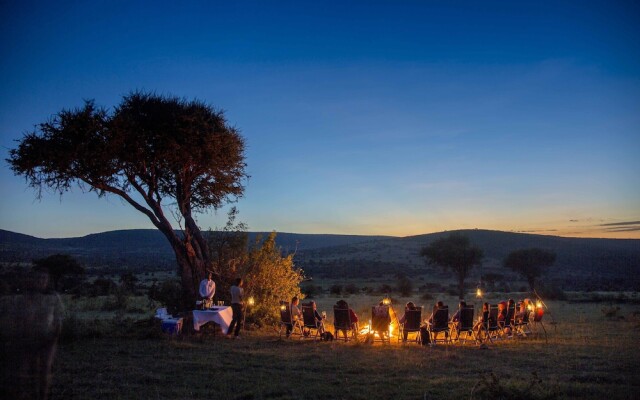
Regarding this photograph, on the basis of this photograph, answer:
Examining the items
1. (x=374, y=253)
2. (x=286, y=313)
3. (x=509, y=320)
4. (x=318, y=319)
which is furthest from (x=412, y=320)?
(x=374, y=253)

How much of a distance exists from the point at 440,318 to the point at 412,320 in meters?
0.74

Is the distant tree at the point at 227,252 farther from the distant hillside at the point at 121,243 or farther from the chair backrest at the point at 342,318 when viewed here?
the distant hillside at the point at 121,243

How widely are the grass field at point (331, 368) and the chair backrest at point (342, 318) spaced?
0.64 metres

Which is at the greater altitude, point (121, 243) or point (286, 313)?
point (121, 243)

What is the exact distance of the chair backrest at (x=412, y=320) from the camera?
13.1 m

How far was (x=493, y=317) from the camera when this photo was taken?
13633 millimetres

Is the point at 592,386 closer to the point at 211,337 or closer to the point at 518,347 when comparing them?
the point at 518,347

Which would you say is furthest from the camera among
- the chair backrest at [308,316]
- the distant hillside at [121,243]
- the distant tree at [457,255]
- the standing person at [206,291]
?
the distant hillside at [121,243]

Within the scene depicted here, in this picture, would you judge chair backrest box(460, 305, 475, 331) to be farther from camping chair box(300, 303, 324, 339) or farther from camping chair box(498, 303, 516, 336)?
camping chair box(300, 303, 324, 339)

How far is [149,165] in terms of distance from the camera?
16.0 meters

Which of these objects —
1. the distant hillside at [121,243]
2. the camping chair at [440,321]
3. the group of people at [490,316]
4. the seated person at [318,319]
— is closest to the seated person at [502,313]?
the group of people at [490,316]

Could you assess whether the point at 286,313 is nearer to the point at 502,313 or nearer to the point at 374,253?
the point at 502,313

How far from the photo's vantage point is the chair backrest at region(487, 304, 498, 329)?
44.3 ft

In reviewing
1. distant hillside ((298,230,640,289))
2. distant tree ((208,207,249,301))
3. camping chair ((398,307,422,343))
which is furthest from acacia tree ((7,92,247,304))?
distant hillside ((298,230,640,289))
